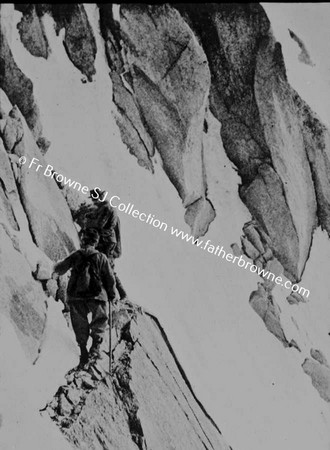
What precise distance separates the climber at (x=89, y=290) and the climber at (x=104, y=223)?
0.03 metres

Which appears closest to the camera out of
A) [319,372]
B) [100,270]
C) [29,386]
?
[29,386]

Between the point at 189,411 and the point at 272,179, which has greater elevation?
the point at 272,179

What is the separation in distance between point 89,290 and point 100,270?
0.09 metres

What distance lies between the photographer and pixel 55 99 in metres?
3.75

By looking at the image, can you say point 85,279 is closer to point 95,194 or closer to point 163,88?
point 95,194

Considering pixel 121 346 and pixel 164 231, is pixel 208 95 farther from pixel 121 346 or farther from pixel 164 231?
pixel 121 346

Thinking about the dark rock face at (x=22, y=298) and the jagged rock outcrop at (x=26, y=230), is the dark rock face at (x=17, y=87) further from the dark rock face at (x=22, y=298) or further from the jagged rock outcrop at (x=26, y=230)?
the dark rock face at (x=22, y=298)

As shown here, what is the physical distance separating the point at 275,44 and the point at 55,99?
0.90m

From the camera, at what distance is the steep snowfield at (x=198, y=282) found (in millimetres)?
3684

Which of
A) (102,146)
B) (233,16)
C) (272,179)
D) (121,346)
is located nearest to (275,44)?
(233,16)

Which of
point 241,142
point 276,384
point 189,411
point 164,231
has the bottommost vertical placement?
point 189,411

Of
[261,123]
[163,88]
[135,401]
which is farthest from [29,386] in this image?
[261,123]

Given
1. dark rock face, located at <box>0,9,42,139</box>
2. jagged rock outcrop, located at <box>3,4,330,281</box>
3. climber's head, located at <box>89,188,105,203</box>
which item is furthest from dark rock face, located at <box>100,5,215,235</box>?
dark rock face, located at <box>0,9,42,139</box>

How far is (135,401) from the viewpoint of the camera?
360 centimetres
